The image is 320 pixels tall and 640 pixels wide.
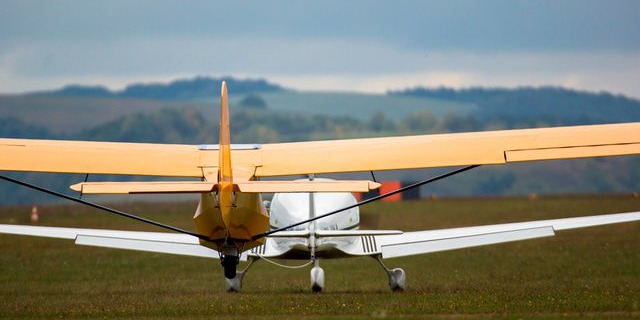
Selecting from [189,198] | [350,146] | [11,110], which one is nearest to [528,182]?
[189,198]

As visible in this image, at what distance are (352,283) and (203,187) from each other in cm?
678

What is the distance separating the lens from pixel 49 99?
90.2 m

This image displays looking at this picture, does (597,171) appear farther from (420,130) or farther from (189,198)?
(189,198)

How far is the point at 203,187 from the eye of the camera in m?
12.4

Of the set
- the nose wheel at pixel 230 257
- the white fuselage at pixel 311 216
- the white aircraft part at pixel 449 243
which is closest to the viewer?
the nose wheel at pixel 230 257

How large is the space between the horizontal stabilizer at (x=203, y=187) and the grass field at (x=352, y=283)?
123 centimetres

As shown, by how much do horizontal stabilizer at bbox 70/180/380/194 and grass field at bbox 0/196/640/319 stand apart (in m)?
1.23

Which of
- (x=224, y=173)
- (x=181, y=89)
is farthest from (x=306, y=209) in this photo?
(x=181, y=89)

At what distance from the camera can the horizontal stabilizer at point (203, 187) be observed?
37.8 feet

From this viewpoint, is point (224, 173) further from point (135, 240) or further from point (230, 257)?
point (135, 240)

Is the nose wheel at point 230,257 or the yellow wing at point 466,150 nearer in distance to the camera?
the yellow wing at point 466,150

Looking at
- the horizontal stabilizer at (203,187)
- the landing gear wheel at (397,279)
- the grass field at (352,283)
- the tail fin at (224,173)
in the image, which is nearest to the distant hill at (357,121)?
the grass field at (352,283)

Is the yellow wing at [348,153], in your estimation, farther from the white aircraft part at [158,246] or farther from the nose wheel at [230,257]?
the white aircraft part at [158,246]

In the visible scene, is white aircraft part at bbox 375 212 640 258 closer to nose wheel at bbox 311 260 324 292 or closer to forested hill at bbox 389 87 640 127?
nose wheel at bbox 311 260 324 292
